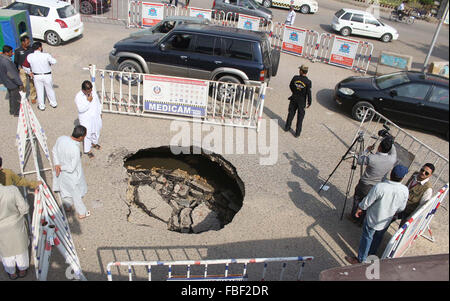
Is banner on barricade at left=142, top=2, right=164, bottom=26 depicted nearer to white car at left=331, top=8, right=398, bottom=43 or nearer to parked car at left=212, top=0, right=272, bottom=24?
parked car at left=212, top=0, right=272, bottom=24

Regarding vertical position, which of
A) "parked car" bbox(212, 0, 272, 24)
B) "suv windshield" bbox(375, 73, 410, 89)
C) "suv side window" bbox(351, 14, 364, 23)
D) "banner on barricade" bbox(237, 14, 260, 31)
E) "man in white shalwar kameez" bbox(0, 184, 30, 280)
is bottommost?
"man in white shalwar kameez" bbox(0, 184, 30, 280)

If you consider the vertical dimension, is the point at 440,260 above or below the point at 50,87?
above

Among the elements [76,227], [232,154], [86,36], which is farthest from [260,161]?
[86,36]

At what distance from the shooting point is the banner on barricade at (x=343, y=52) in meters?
14.6

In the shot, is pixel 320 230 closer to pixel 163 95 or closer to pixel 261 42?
pixel 163 95

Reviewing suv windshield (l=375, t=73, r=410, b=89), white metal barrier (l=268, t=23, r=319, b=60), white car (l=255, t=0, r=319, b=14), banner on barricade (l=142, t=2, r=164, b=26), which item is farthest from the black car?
white car (l=255, t=0, r=319, b=14)

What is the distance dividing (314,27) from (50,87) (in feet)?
54.9

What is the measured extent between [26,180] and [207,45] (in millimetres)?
6752

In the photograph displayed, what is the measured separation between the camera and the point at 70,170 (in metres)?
5.65

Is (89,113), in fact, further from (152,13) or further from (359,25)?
(359,25)

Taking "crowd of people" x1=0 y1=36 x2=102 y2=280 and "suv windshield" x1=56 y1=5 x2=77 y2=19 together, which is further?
"suv windshield" x1=56 y1=5 x2=77 y2=19

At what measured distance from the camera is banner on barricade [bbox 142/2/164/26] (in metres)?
16.5

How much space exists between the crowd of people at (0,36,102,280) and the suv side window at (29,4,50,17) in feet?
16.8

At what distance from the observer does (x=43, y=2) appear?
13.5m
